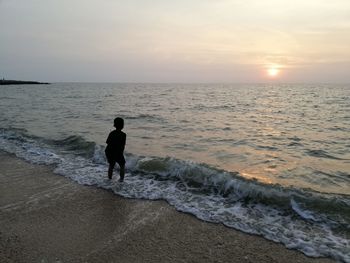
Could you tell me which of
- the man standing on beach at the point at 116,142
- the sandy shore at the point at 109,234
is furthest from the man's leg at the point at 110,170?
the sandy shore at the point at 109,234

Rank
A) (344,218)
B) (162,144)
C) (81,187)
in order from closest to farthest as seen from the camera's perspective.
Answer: (344,218) < (81,187) < (162,144)

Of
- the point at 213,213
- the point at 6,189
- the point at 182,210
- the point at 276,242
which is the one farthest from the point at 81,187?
the point at 276,242

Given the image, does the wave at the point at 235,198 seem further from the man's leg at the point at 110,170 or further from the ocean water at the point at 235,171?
the man's leg at the point at 110,170

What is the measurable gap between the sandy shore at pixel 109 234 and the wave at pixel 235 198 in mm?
361

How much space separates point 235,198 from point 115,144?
3.05 m

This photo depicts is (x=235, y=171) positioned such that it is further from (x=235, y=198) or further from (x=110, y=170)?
(x=110, y=170)

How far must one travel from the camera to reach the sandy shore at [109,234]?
5.04 metres

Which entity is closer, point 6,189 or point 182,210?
point 182,210

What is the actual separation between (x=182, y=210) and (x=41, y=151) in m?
7.34

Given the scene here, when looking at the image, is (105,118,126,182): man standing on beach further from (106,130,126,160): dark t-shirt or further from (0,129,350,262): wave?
(0,129,350,262): wave

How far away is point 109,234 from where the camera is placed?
5.67 meters

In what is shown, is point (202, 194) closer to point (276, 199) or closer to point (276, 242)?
point (276, 199)

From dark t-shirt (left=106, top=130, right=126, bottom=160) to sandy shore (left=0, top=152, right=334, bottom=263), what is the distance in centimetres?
106

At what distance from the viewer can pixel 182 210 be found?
22.4 ft
